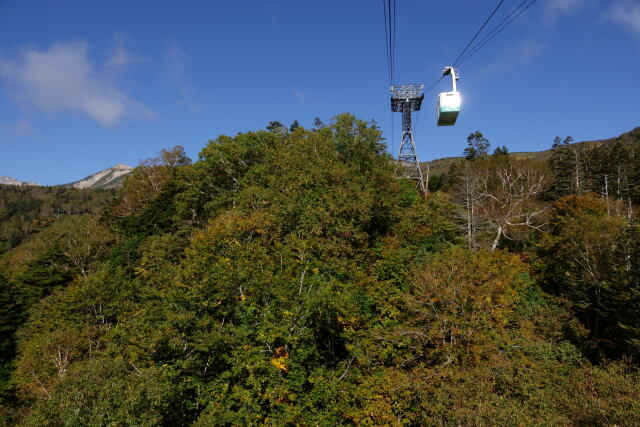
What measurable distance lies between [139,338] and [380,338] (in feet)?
46.5

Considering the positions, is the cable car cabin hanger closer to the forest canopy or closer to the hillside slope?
the forest canopy

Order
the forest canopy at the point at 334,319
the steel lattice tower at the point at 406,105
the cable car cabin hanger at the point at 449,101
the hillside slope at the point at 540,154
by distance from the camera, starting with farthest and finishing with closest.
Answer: the hillside slope at the point at 540,154 < the steel lattice tower at the point at 406,105 < the forest canopy at the point at 334,319 < the cable car cabin hanger at the point at 449,101

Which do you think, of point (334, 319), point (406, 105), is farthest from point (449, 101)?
point (406, 105)

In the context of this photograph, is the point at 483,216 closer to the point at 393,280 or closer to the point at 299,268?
the point at 393,280

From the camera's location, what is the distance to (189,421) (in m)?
16.6

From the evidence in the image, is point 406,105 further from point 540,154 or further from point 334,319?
point 540,154

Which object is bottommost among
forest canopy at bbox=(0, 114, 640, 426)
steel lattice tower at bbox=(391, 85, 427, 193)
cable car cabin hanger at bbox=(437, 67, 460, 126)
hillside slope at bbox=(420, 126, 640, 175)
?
forest canopy at bbox=(0, 114, 640, 426)

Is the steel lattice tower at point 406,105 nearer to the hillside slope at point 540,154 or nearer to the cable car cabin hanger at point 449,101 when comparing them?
the cable car cabin hanger at point 449,101

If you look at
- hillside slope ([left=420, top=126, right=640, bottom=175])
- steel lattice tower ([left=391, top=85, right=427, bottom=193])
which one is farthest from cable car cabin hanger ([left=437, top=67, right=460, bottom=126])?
hillside slope ([left=420, top=126, right=640, bottom=175])

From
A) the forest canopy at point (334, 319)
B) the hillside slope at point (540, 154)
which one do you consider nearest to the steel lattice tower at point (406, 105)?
the forest canopy at point (334, 319)

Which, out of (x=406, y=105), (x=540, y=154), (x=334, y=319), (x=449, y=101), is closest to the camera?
(x=449, y=101)

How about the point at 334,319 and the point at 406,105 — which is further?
the point at 406,105

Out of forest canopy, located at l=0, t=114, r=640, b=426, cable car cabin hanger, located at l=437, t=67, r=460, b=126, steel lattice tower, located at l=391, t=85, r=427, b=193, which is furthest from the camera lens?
steel lattice tower, located at l=391, t=85, r=427, b=193

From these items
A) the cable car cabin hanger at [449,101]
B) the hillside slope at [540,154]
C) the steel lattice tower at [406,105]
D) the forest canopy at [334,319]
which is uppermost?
the hillside slope at [540,154]
